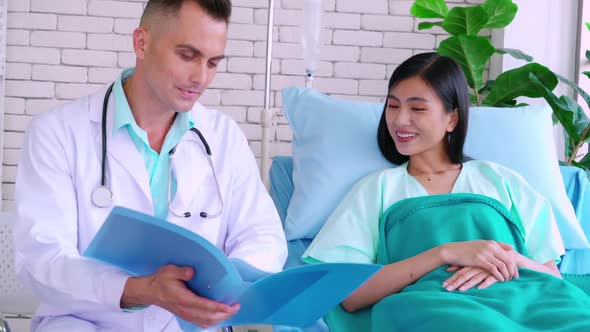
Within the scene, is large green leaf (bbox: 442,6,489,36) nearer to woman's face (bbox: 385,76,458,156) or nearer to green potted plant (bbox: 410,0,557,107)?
green potted plant (bbox: 410,0,557,107)

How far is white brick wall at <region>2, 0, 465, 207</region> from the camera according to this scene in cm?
350

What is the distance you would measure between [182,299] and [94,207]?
43 cm

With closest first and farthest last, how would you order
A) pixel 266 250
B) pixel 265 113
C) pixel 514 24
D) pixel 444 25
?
1. pixel 266 250
2. pixel 265 113
3. pixel 444 25
4. pixel 514 24

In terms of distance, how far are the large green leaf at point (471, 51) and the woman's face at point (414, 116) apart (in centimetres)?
122

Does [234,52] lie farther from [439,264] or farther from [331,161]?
[439,264]

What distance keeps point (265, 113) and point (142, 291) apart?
4.16ft

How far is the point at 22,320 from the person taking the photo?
3.62 meters

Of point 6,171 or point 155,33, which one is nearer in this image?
point 155,33

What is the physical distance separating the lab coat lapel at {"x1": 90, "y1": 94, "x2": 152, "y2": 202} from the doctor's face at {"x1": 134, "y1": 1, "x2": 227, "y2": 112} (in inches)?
5.1

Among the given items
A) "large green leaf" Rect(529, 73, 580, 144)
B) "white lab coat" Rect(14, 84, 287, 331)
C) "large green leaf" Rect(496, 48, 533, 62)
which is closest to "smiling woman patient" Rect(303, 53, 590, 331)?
"white lab coat" Rect(14, 84, 287, 331)

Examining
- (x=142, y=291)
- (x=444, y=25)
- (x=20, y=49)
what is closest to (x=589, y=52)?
(x=444, y=25)

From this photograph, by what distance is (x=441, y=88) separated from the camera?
2229 millimetres

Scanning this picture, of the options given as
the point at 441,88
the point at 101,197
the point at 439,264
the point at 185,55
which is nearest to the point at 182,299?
the point at 101,197

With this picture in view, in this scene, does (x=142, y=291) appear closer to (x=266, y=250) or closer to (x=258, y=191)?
(x=266, y=250)
